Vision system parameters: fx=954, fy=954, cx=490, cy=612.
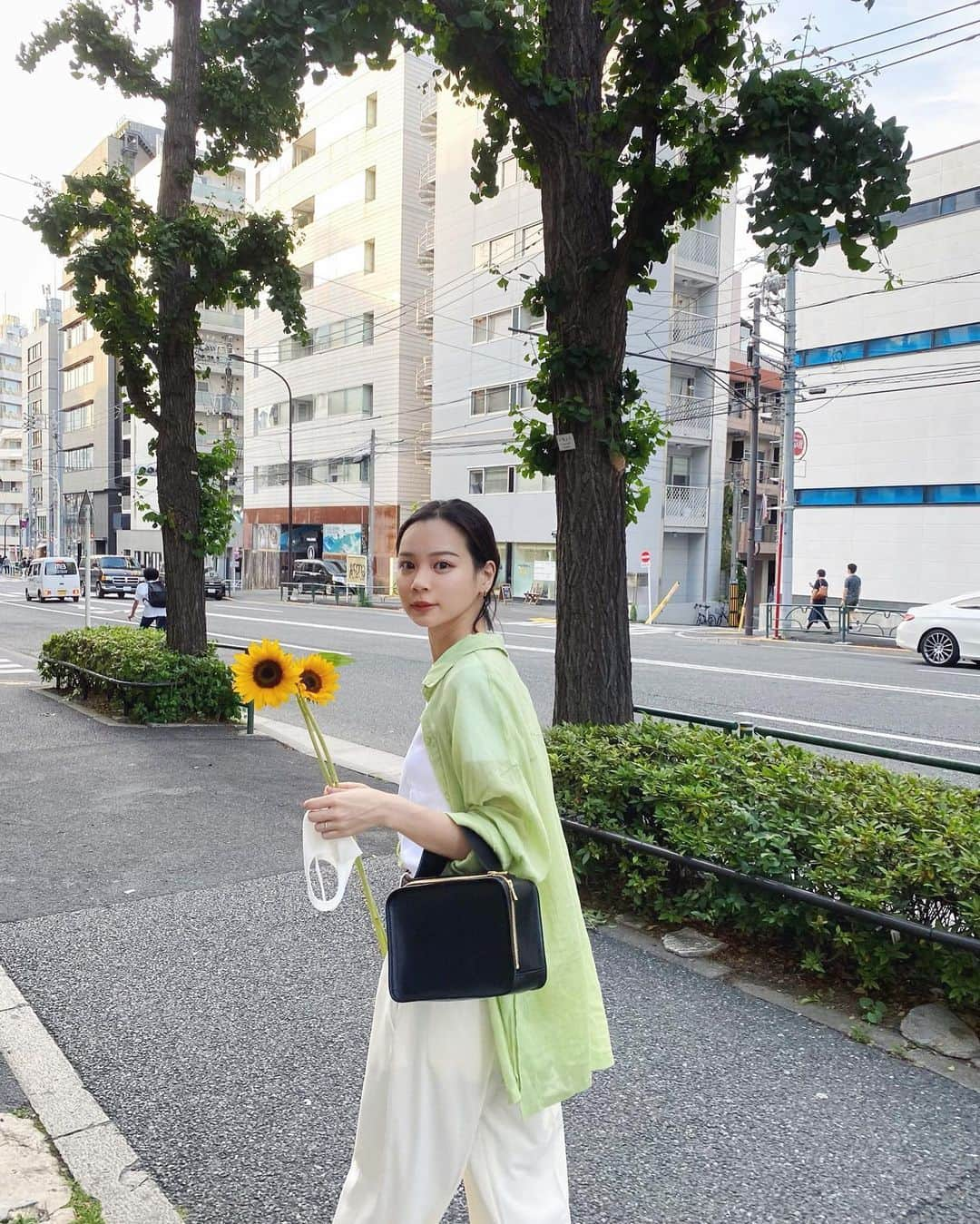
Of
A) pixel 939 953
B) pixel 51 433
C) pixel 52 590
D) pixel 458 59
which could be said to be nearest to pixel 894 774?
pixel 939 953

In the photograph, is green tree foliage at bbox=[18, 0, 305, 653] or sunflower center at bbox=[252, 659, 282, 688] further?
green tree foliage at bbox=[18, 0, 305, 653]

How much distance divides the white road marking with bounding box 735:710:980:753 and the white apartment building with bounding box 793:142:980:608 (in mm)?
15839

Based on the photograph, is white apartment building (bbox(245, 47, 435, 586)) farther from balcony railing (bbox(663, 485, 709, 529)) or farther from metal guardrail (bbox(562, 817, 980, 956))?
metal guardrail (bbox(562, 817, 980, 956))

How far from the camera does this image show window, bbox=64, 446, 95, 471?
231ft

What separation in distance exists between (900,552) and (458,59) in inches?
1025

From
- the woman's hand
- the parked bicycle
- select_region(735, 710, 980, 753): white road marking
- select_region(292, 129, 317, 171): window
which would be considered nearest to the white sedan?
select_region(735, 710, 980, 753): white road marking

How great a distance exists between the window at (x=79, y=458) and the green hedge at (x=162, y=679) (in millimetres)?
65171

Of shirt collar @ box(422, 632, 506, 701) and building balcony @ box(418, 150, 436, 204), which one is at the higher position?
building balcony @ box(418, 150, 436, 204)

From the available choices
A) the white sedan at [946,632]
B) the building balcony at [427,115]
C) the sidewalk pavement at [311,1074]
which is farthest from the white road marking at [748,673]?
the building balcony at [427,115]

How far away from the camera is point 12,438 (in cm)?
9912

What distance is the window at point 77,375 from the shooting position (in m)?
69.6

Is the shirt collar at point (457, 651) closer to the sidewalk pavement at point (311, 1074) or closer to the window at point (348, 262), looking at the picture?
the sidewalk pavement at point (311, 1074)

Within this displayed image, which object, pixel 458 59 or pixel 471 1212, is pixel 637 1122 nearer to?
pixel 471 1212

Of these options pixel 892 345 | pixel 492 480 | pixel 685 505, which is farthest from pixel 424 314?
pixel 892 345
